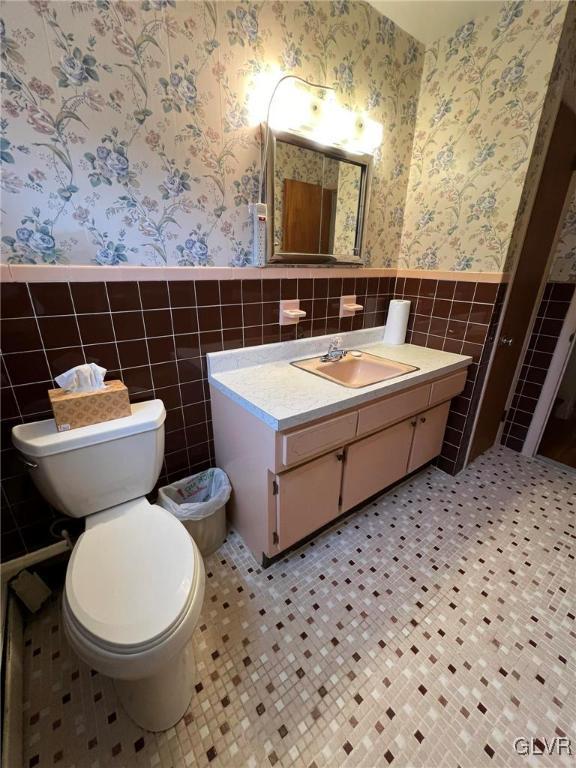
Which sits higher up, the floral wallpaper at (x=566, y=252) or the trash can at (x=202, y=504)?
the floral wallpaper at (x=566, y=252)

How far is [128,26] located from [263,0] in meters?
0.54

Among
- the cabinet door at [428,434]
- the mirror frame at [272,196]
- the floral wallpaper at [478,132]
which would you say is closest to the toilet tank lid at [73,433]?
the mirror frame at [272,196]

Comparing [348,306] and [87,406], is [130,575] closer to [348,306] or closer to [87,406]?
[87,406]

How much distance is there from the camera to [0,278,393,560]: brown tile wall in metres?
1.02

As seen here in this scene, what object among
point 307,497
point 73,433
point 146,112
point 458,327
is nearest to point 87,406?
point 73,433

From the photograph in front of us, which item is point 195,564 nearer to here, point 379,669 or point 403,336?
point 379,669

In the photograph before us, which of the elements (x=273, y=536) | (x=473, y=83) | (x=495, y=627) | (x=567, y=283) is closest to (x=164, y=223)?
(x=273, y=536)

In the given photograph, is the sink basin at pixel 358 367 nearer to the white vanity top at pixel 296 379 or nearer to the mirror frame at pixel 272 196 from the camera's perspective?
the white vanity top at pixel 296 379

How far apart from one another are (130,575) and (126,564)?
0.05 m

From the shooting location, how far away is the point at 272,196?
4.41 feet

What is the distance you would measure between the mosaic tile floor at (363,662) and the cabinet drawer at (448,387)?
67 centimetres

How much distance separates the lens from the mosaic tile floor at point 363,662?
899 millimetres

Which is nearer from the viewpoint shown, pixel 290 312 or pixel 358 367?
pixel 290 312

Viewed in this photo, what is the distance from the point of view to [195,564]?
3.07 feet
